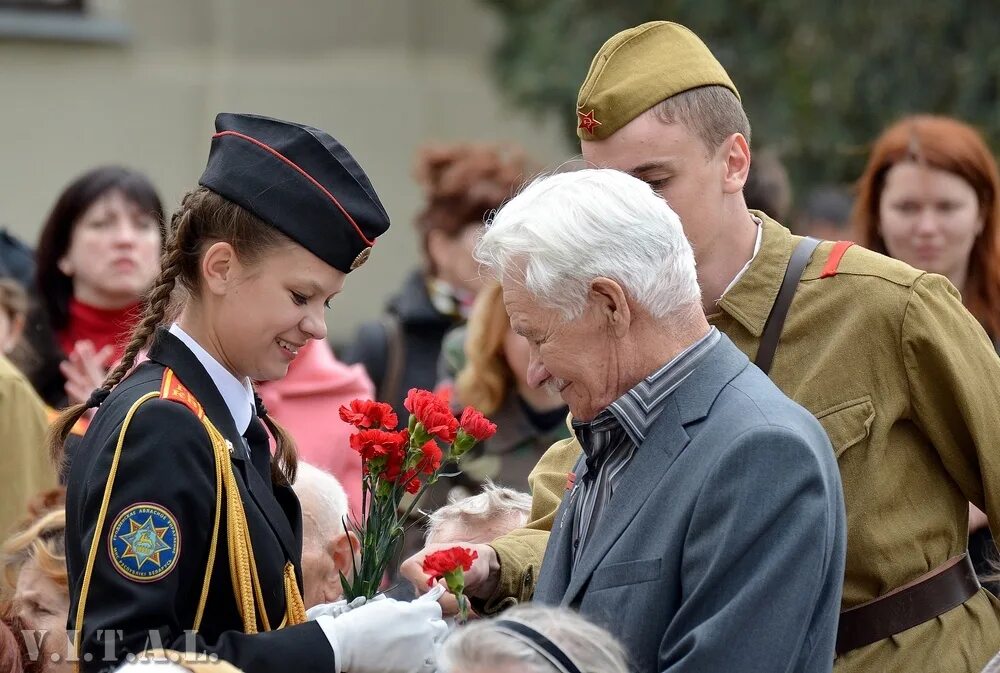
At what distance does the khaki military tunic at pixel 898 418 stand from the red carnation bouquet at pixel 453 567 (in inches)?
10.6

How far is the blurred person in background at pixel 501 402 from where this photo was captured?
5152mm

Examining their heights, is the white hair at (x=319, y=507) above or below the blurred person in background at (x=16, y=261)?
below

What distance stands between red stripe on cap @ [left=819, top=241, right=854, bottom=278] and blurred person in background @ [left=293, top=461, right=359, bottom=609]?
4.16 feet

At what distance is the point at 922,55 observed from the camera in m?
9.57

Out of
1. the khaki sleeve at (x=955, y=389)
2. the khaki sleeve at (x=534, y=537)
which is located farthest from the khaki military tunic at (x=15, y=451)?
the khaki sleeve at (x=955, y=389)

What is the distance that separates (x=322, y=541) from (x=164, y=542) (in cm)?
111

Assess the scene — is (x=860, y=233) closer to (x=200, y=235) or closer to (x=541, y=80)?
(x=200, y=235)

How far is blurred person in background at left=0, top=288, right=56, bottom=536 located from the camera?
444 centimetres

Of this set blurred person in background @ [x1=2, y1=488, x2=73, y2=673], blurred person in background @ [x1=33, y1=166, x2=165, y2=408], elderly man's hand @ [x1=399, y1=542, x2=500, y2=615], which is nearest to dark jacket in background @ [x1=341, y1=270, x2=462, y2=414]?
blurred person in background @ [x1=33, y1=166, x2=165, y2=408]

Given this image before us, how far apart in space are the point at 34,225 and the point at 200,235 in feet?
27.9

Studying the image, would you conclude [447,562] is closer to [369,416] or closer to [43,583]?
[369,416]

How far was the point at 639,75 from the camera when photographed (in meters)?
3.16

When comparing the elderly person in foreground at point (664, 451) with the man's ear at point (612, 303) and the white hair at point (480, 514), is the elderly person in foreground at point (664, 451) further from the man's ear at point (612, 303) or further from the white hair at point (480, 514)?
the white hair at point (480, 514)

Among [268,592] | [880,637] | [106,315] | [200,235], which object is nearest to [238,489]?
[268,592]
